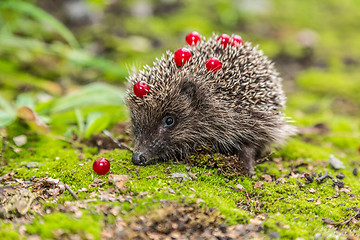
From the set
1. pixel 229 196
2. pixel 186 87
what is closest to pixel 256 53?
pixel 186 87

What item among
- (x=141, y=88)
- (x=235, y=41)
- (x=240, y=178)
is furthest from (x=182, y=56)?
(x=240, y=178)

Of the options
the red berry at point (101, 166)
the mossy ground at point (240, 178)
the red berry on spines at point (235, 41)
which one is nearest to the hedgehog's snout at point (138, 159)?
the mossy ground at point (240, 178)

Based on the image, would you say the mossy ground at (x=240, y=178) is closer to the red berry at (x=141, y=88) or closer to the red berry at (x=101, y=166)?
the red berry at (x=101, y=166)

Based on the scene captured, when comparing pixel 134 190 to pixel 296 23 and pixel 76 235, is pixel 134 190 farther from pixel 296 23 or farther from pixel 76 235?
pixel 296 23

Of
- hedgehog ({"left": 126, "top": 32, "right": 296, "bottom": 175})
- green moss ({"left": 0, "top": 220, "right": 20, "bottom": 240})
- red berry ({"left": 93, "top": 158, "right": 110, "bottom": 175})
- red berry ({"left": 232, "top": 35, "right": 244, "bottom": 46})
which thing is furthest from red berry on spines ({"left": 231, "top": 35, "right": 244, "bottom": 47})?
green moss ({"left": 0, "top": 220, "right": 20, "bottom": 240})

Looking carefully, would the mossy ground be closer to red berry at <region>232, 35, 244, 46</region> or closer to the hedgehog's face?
the hedgehog's face

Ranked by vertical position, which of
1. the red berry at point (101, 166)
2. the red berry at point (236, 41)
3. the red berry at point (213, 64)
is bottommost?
the red berry at point (101, 166)
